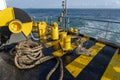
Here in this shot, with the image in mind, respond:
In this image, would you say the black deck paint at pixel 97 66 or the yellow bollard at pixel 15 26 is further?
the yellow bollard at pixel 15 26

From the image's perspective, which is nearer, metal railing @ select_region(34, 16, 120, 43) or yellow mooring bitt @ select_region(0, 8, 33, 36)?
yellow mooring bitt @ select_region(0, 8, 33, 36)

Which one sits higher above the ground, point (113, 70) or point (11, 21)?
point (11, 21)

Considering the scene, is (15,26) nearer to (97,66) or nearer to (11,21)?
(11,21)

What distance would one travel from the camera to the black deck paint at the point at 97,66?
11.5ft

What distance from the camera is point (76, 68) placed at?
12.9 ft

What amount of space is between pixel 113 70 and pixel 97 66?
1.46 feet

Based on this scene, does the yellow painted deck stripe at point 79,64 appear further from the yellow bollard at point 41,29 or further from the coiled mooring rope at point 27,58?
the yellow bollard at point 41,29

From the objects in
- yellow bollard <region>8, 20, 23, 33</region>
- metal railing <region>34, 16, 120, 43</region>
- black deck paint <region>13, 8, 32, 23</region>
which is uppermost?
black deck paint <region>13, 8, 32, 23</region>

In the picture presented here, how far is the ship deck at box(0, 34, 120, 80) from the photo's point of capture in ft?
11.5

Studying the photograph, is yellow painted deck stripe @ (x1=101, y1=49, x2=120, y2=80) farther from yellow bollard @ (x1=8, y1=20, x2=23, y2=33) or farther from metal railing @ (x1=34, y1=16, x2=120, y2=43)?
yellow bollard @ (x1=8, y1=20, x2=23, y2=33)

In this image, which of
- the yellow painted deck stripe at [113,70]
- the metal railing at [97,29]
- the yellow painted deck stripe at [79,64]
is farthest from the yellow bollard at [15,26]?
the metal railing at [97,29]

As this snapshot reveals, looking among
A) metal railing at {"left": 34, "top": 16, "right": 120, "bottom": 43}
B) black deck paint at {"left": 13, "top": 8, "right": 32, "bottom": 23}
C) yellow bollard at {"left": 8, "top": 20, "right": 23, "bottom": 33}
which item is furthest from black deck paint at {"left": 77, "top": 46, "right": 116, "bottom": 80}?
black deck paint at {"left": 13, "top": 8, "right": 32, "bottom": 23}

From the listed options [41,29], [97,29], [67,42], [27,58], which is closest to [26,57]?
[27,58]

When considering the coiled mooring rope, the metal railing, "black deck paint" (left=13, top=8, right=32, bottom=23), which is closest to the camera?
the coiled mooring rope
